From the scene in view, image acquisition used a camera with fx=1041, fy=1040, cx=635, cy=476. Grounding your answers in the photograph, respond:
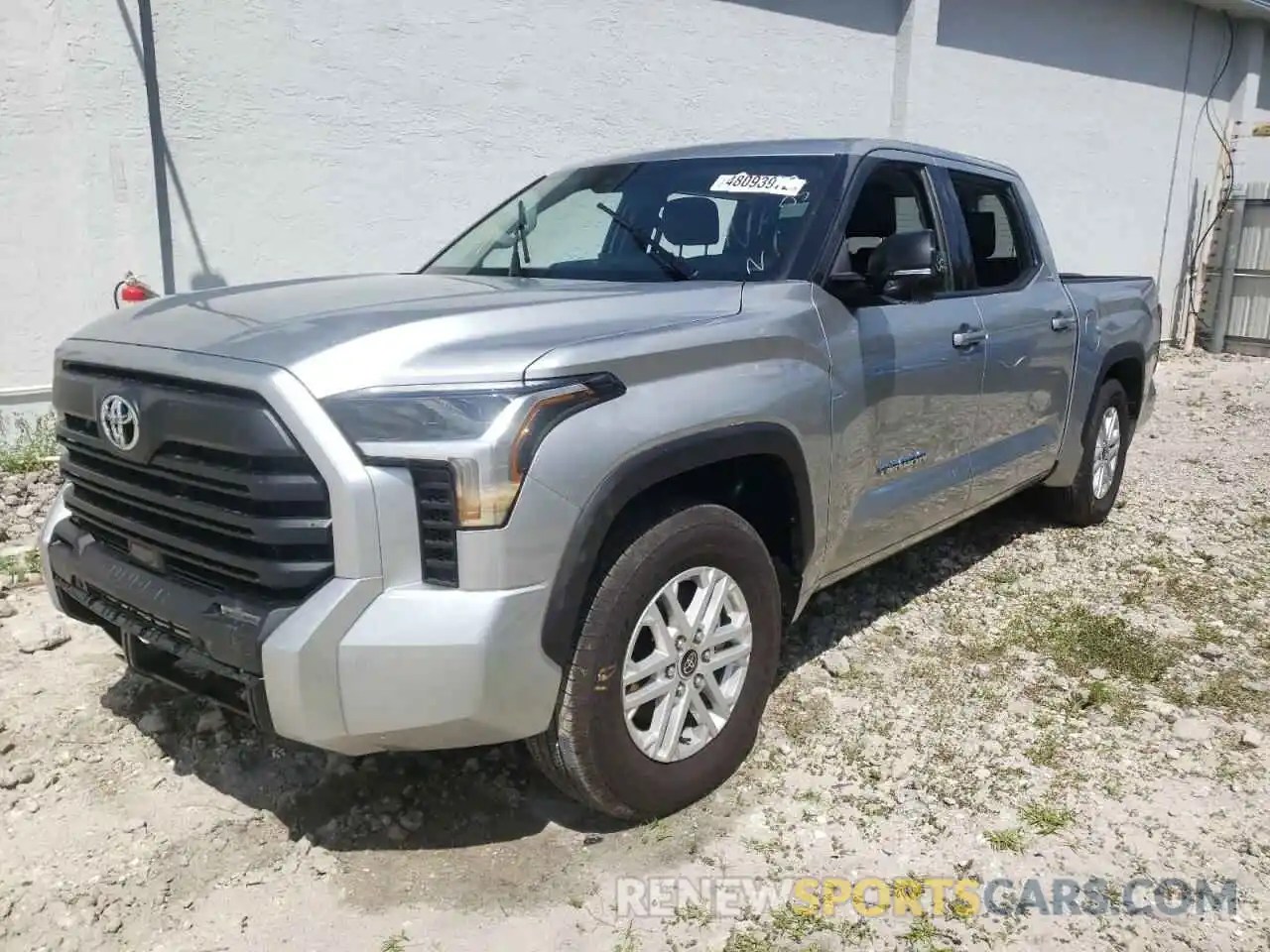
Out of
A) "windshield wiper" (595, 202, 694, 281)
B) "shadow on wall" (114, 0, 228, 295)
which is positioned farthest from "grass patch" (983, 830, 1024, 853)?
"shadow on wall" (114, 0, 228, 295)

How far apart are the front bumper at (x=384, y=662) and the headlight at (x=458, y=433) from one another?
215 mm

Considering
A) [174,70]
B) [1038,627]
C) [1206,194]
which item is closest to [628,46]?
[174,70]

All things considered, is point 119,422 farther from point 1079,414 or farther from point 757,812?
point 1079,414

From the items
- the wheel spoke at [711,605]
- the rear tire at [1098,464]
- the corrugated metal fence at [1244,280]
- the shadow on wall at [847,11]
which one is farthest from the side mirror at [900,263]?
the corrugated metal fence at [1244,280]

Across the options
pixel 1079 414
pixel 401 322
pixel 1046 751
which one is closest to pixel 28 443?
pixel 401 322

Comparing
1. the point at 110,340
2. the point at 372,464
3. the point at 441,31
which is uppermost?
the point at 441,31

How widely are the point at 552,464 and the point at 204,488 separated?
2.64 feet

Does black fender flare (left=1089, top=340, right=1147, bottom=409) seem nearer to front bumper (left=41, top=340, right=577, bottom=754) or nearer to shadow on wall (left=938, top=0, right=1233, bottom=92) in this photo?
front bumper (left=41, top=340, right=577, bottom=754)

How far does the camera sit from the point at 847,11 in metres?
9.58

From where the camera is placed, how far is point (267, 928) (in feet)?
8.00

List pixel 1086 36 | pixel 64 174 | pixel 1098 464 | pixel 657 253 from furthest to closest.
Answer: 1. pixel 1086 36
2. pixel 64 174
3. pixel 1098 464
4. pixel 657 253

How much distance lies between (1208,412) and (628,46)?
6.14 metres

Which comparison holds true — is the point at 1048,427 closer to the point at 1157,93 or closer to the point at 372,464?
the point at 372,464

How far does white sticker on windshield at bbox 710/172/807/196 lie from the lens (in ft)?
11.4
